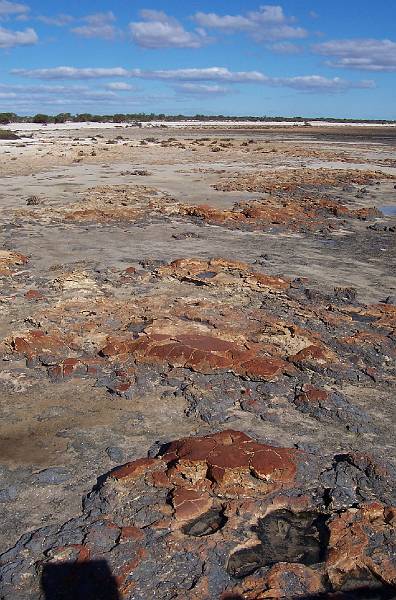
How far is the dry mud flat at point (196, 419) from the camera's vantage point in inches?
140

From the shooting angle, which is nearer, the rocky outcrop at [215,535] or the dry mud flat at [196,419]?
the rocky outcrop at [215,535]

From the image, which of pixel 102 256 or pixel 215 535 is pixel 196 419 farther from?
pixel 102 256

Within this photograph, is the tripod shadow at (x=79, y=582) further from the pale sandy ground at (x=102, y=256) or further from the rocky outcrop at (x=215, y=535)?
the pale sandy ground at (x=102, y=256)

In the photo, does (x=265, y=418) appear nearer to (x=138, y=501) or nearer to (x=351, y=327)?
(x=138, y=501)

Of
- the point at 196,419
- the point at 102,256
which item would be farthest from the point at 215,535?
the point at 102,256

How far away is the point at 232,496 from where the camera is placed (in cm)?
412

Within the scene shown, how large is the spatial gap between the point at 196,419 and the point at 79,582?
2.08 metres

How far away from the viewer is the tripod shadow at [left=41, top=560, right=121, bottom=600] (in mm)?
3299

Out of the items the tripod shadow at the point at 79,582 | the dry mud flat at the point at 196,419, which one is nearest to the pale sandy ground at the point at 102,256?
the dry mud flat at the point at 196,419

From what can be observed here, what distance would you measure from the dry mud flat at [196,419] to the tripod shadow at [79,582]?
0.01 meters

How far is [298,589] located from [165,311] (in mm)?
4895

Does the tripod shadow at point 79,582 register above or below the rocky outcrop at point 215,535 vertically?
below

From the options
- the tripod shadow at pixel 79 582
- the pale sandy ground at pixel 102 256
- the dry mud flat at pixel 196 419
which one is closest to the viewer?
the tripod shadow at pixel 79 582

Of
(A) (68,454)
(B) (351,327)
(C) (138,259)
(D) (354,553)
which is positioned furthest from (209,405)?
(C) (138,259)
